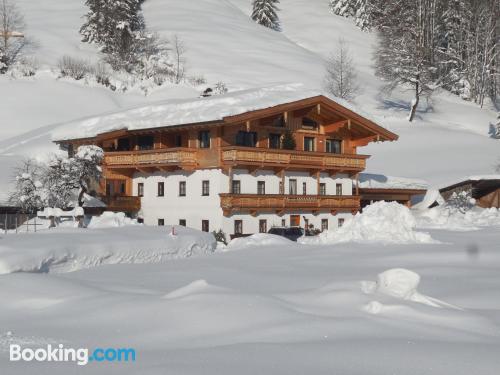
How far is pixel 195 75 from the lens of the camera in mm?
83000

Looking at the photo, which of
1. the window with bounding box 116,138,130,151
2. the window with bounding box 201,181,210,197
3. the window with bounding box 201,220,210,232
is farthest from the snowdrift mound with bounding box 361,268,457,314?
the window with bounding box 116,138,130,151

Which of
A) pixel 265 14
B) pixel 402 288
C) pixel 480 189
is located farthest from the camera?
pixel 265 14

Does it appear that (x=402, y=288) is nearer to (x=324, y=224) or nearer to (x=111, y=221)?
(x=111, y=221)

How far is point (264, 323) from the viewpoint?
1102cm

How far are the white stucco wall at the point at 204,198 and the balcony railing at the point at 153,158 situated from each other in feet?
4.03

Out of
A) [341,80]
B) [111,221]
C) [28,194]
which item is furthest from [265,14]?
[111,221]

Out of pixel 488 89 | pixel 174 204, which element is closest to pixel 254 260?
pixel 174 204

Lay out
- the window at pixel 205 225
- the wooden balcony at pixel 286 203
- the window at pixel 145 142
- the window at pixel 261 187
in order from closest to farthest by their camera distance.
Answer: the wooden balcony at pixel 286 203
the window at pixel 205 225
the window at pixel 261 187
the window at pixel 145 142

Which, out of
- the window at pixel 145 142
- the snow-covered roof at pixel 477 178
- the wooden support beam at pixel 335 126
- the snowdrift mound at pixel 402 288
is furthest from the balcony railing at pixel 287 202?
the snowdrift mound at pixel 402 288

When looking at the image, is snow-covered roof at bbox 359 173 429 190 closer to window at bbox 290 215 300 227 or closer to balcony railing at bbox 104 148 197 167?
window at bbox 290 215 300 227

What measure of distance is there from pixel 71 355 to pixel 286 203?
30142 mm

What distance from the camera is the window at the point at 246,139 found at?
38906mm

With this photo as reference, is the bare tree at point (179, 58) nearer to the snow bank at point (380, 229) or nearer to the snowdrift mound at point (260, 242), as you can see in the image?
the snowdrift mound at point (260, 242)

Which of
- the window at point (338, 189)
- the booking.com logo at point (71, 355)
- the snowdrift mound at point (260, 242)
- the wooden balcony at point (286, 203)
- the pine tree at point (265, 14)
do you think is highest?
the pine tree at point (265, 14)
